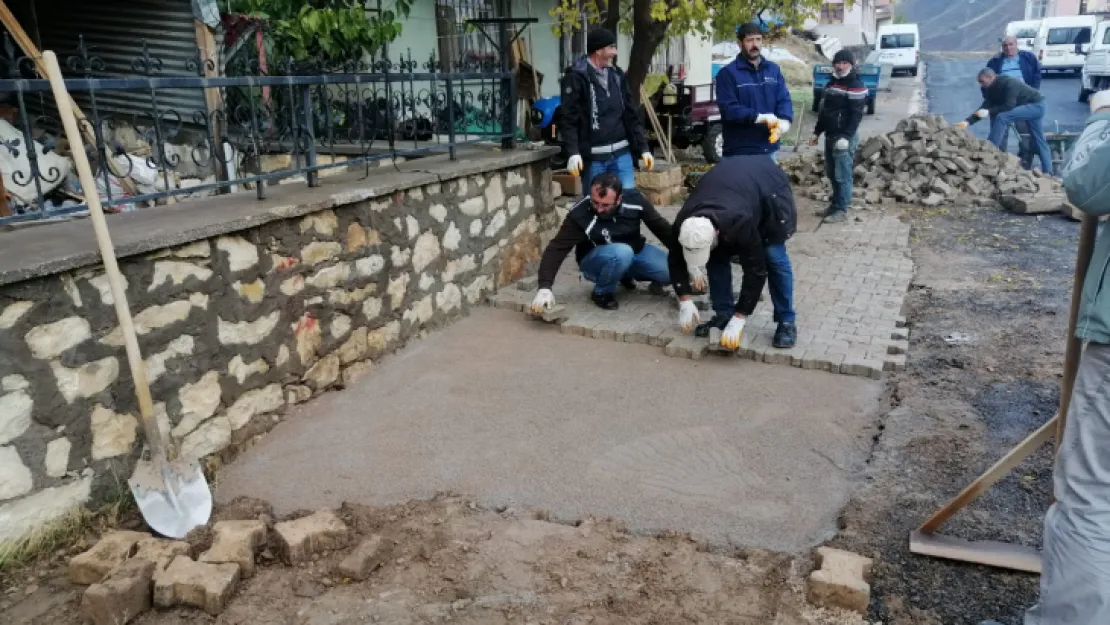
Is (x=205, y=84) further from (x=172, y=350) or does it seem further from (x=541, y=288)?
(x=541, y=288)

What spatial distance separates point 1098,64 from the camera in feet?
61.8

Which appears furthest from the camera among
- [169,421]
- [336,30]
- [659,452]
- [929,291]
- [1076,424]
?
[336,30]

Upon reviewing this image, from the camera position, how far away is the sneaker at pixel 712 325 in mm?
4973

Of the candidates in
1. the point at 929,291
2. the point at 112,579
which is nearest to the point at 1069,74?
the point at 929,291

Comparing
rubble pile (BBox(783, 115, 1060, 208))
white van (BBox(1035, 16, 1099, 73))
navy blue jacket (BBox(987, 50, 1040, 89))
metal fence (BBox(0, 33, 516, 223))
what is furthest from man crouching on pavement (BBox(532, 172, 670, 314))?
white van (BBox(1035, 16, 1099, 73))

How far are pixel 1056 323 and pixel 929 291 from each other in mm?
988

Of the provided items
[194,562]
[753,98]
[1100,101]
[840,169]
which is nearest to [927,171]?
[840,169]

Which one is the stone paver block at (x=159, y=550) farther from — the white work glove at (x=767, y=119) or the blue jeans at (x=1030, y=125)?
the blue jeans at (x=1030, y=125)

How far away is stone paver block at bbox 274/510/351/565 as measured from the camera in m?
2.89

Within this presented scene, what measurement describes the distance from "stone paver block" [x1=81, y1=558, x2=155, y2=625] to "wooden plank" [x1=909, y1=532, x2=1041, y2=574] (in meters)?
2.59

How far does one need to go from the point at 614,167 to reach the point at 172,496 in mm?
4144

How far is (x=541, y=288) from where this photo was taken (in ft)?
17.3

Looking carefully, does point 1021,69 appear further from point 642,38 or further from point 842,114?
point 642,38

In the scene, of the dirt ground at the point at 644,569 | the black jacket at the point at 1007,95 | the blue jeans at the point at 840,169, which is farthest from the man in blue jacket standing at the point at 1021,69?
the dirt ground at the point at 644,569
